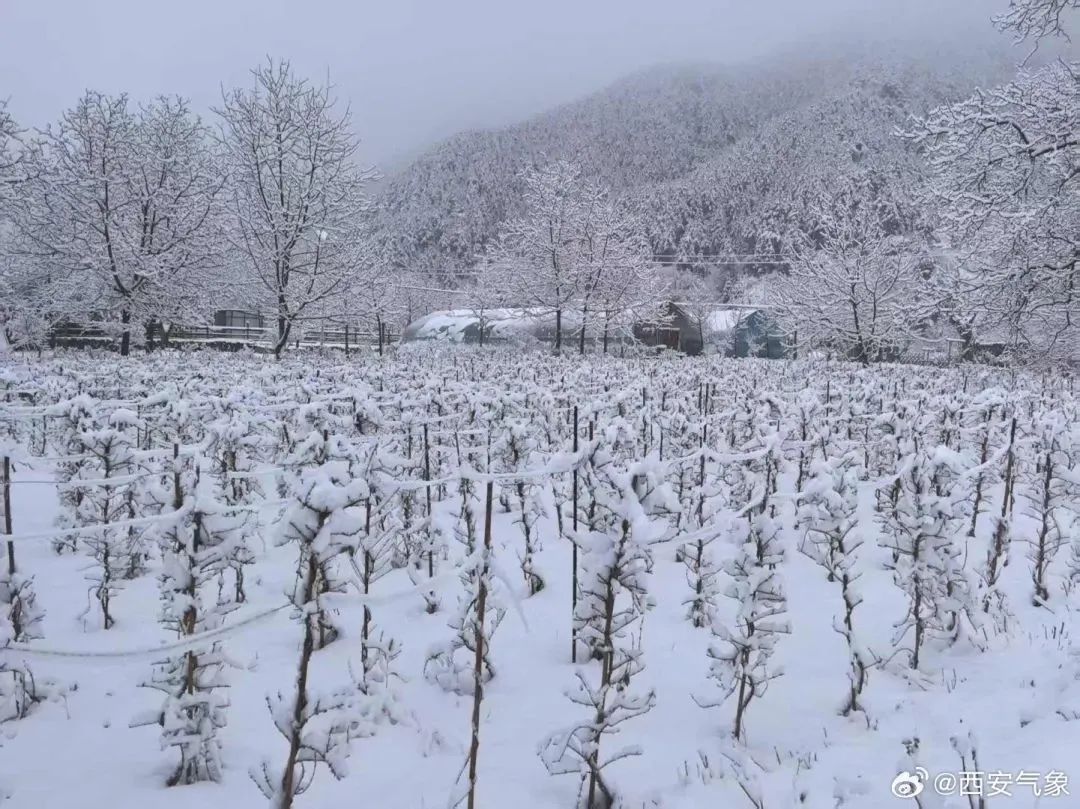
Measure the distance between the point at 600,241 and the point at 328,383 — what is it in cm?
2046

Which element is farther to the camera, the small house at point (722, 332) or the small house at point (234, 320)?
the small house at point (722, 332)

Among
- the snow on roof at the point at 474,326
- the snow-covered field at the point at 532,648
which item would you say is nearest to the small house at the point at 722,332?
the snow on roof at the point at 474,326

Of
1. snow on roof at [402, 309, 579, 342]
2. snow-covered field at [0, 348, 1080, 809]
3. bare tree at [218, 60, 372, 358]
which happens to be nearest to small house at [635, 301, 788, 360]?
snow on roof at [402, 309, 579, 342]

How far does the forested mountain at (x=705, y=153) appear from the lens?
9156 cm

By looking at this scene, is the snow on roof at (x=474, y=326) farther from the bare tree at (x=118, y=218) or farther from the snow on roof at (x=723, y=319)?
the snow on roof at (x=723, y=319)

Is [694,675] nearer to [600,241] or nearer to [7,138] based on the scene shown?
[7,138]

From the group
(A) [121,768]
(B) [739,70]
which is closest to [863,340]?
(A) [121,768]

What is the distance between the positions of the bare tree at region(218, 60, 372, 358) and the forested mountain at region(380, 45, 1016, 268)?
141ft

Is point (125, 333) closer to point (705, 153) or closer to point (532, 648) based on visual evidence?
point (532, 648)

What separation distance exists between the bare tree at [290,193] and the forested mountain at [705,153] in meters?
43.1

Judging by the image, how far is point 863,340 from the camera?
2459 centimetres

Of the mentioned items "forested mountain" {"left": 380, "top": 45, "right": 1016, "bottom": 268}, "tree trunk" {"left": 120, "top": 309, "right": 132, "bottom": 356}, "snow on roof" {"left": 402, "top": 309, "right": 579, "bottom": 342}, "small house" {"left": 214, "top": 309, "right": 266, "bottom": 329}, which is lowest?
"tree trunk" {"left": 120, "top": 309, "right": 132, "bottom": 356}

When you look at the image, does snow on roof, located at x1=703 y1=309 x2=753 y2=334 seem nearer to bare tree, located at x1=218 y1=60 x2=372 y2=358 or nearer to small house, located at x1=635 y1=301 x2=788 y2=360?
small house, located at x1=635 y1=301 x2=788 y2=360

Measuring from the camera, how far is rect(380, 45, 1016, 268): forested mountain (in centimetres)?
9156
